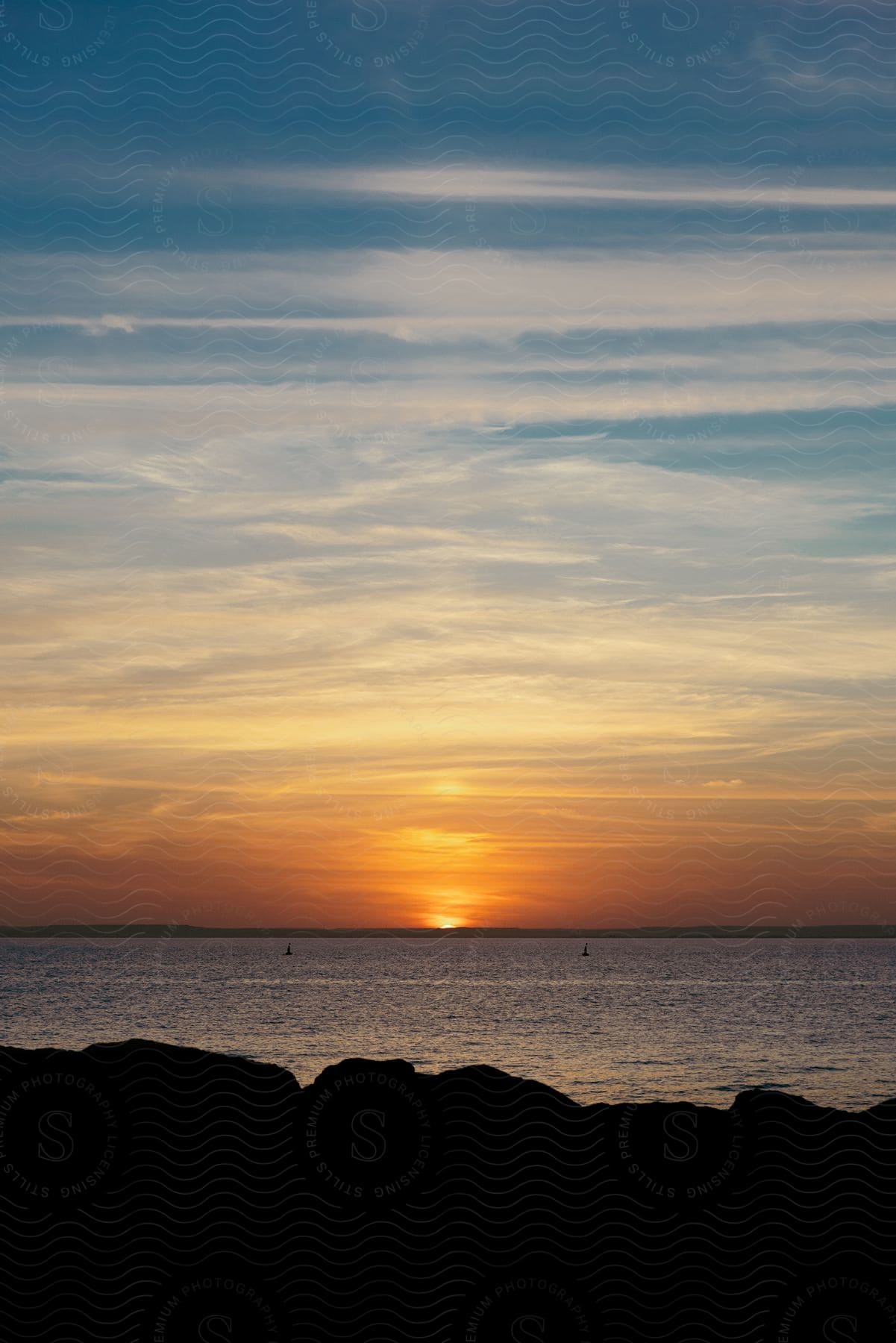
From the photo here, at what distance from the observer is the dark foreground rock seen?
15773 mm

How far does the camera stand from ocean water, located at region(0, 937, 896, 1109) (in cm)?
5616

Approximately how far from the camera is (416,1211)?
16.3m

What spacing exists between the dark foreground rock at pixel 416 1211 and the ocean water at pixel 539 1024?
30.2 m

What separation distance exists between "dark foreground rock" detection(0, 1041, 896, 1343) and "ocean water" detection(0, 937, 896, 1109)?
1189 inches

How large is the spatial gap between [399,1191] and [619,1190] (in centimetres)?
294

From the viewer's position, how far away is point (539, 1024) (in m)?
82.8

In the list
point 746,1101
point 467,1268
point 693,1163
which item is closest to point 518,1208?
point 467,1268

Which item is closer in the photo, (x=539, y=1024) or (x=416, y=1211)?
(x=416, y=1211)

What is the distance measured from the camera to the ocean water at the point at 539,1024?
56.2 meters

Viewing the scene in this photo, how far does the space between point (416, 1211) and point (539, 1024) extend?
68534 millimetres

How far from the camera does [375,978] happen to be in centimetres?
15338

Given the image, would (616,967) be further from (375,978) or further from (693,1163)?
(693,1163)

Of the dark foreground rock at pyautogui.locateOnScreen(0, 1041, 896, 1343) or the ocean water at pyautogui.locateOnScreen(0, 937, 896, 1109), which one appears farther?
the ocean water at pyautogui.locateOnScreen(0, 937, 896, 1109)

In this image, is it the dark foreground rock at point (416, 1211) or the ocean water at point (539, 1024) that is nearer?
the dark foreground rock at point (416, 1211)
